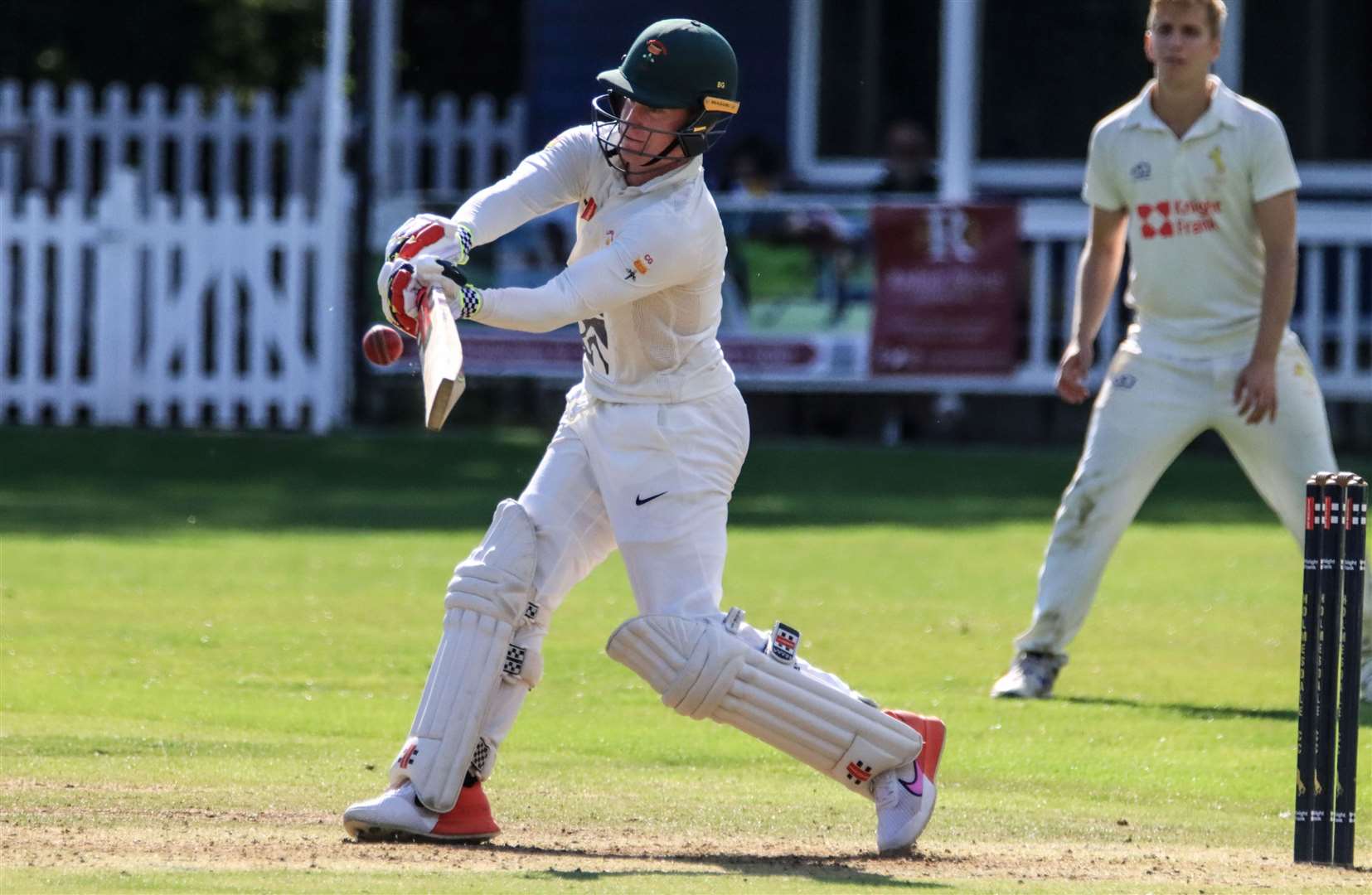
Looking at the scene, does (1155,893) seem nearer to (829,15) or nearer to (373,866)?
(373,866)

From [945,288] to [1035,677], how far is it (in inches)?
322

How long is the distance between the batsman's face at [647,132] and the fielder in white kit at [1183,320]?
254cm

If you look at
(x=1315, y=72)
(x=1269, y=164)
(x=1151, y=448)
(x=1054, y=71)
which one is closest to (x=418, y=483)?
(x=1054, y=71)

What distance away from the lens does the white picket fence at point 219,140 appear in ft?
60.1

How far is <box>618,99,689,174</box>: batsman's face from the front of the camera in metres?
5.75

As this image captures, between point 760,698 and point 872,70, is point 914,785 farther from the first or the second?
point 872,70

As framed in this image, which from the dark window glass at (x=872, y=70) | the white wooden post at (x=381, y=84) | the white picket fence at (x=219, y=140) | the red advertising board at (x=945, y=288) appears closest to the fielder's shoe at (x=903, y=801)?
the red advertising board at (x=945, y=288)

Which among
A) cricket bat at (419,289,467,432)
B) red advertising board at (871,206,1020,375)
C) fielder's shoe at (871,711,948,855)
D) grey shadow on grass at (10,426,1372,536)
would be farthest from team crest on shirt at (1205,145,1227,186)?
red advertising board at (871,206,1020,375)

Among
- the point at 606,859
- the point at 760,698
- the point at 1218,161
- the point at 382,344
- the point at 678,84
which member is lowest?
the point at 606,859

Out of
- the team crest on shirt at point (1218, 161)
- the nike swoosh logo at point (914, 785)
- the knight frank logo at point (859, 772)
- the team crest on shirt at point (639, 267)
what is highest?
the team crest on shirt at point (1218, 161)

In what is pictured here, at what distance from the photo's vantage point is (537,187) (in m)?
5.93

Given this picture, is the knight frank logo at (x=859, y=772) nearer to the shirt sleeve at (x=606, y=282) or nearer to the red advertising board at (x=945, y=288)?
the shirt sleeve at (x=606, y=282)

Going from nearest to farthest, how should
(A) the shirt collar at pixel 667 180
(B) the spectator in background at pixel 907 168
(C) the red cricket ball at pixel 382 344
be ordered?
1. (C) the red cricket ball at pixel 382 344
2. (A) the shirt collar at pixel 667 180
3. (B) the spectator in background at pixel 907 168

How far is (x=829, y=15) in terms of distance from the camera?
18969mm
